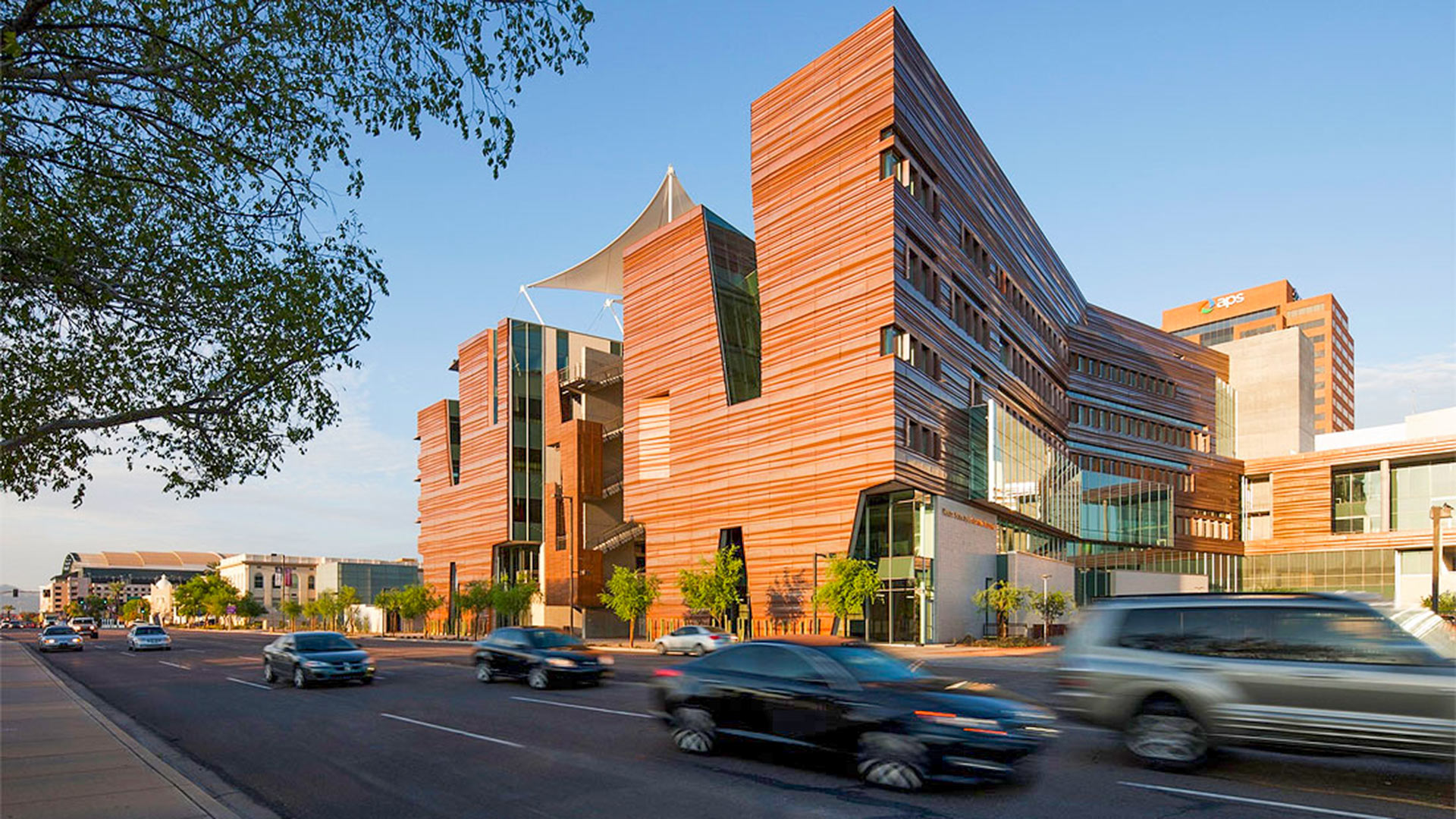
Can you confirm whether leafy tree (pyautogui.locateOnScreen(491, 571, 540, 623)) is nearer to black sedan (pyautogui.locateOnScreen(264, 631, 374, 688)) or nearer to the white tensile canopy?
the white tensile canopy

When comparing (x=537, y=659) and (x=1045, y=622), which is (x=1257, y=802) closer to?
(x=537, y=659)

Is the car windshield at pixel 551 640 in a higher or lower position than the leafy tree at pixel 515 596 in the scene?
higher

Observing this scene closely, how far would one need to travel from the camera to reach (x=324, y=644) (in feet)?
76.9

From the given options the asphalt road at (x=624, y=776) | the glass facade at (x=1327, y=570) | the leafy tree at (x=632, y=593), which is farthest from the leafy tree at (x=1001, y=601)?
the asphalt road at (x=624, y=776)

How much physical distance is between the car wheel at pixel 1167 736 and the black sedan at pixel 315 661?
18.1 m

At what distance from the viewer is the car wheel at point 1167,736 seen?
1045 cm

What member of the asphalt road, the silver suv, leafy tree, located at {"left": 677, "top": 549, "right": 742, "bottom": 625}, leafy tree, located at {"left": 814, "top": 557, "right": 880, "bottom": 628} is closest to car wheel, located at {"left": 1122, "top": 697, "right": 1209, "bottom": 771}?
the silver suv

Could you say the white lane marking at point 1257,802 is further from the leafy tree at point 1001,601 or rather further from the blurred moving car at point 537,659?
the leafy tree at point 1001,601

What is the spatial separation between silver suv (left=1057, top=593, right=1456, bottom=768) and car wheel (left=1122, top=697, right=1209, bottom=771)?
1 centimetres

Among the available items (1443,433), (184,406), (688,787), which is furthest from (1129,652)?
(1443,433)

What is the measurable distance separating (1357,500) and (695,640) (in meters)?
53.5

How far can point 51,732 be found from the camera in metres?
14.0

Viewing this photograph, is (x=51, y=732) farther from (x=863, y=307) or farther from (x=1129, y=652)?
(x=863, y=307)

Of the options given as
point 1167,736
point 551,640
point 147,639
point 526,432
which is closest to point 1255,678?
point 1167,736
